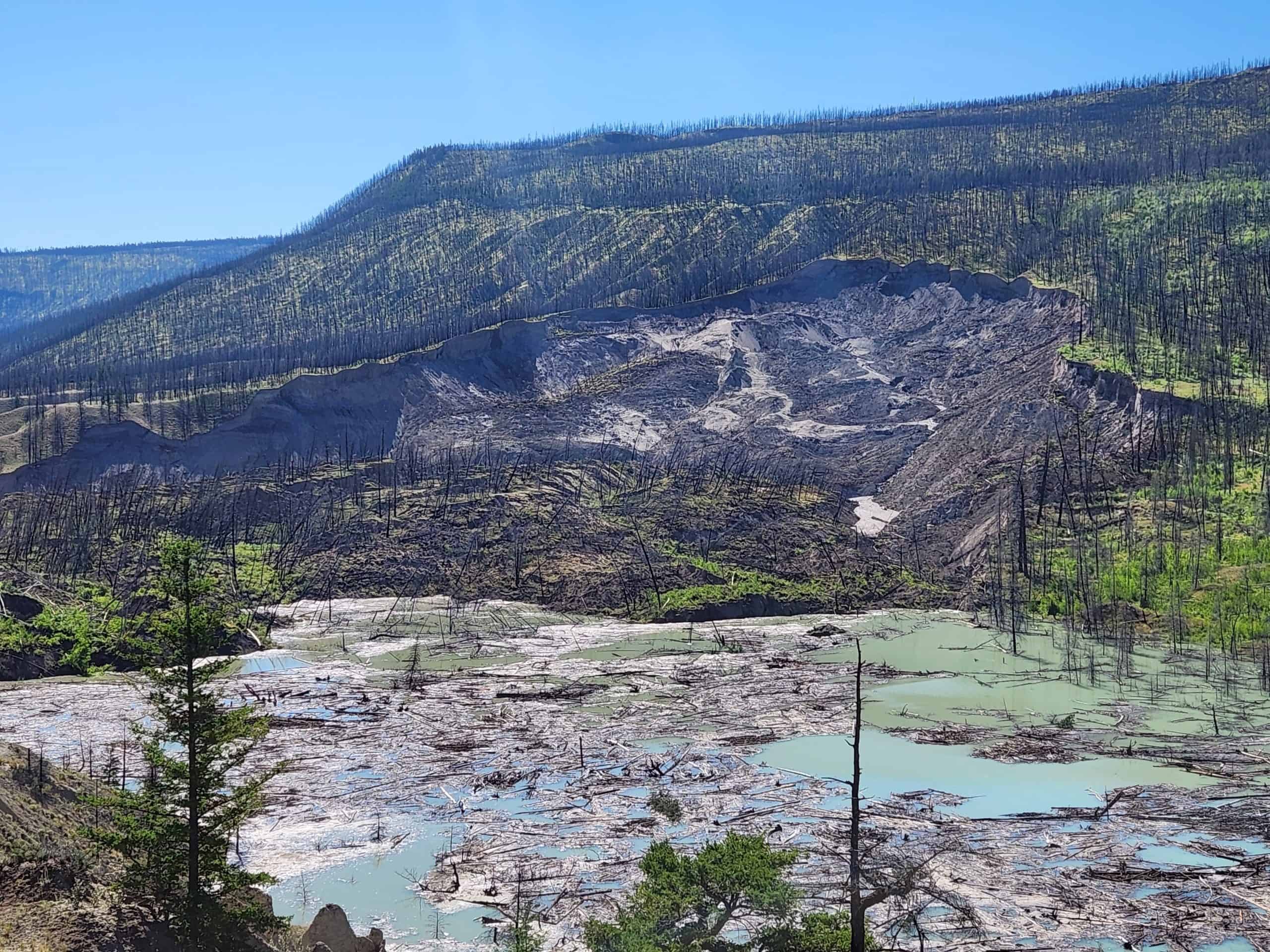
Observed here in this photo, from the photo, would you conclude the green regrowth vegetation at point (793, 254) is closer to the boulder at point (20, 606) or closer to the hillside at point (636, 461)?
→ the hillside at point (636, 461)

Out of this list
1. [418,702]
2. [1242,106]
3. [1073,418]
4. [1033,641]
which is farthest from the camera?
[1242,106]

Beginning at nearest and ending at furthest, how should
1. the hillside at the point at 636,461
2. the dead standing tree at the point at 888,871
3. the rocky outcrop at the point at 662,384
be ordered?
the dead standing tree at the point at 888,871 < the hillside at the point at 636,461 < the rocky outcrop at the point at 662,384

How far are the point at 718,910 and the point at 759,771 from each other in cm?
1376

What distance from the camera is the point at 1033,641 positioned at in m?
60.8

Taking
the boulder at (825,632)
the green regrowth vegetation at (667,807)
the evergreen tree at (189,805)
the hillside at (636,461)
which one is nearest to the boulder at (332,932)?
the evergreen tree at (189,805)

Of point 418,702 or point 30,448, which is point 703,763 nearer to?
point 418,702

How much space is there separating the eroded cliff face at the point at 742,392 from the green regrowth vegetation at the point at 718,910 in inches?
2789

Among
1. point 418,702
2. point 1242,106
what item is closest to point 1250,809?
point 418,702

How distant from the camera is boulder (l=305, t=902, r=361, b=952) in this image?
2150 centimetres

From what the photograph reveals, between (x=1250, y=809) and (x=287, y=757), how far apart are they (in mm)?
26443

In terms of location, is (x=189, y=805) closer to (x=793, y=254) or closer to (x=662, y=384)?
(x=662, y=384)

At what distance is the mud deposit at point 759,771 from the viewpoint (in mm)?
25172

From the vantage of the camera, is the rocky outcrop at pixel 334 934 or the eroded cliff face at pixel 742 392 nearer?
the rocky outcrop at pixel 334 934

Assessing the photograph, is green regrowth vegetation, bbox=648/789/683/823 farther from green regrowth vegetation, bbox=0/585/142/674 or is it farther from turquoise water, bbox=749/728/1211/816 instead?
green regrowth vegetation, bbox=0/585/142/674
